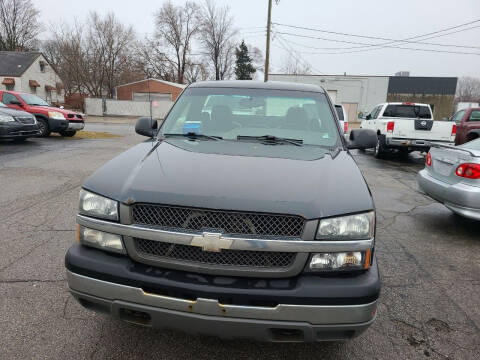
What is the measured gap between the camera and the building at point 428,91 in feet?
141

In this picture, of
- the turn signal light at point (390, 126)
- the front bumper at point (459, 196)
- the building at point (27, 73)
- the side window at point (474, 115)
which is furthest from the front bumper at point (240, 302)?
the building at point (27, 73)

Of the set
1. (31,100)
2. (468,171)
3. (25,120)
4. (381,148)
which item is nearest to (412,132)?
(381,148)

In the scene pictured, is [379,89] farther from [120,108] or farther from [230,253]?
[230,253]

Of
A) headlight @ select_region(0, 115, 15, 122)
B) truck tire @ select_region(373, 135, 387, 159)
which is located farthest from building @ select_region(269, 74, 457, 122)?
headlight @ select_region(0, 115, 15, 122)

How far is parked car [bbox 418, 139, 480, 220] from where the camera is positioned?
4180 millimetres

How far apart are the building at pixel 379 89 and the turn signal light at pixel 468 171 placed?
1565 inches

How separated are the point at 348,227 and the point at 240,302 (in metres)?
0.69

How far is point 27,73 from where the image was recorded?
1620 inches

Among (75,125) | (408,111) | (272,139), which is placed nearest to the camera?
(272,139)

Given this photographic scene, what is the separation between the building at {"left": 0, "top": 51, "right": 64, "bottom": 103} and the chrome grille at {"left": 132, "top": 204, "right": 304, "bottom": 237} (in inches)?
1860

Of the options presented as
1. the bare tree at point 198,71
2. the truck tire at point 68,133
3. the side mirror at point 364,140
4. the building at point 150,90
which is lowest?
the truck tire at point 68,133

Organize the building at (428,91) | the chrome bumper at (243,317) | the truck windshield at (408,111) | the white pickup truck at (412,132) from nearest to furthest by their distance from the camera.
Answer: the chrome bumper at (243,317) → the white pickup truck at (412,132) → the truck windshield at (408,111) → the building at (428,91)

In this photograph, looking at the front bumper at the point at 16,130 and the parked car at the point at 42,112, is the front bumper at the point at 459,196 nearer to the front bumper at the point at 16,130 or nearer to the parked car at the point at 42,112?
the front bumper at the point at 16,130

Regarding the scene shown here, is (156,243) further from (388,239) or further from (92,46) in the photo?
(92,46)
